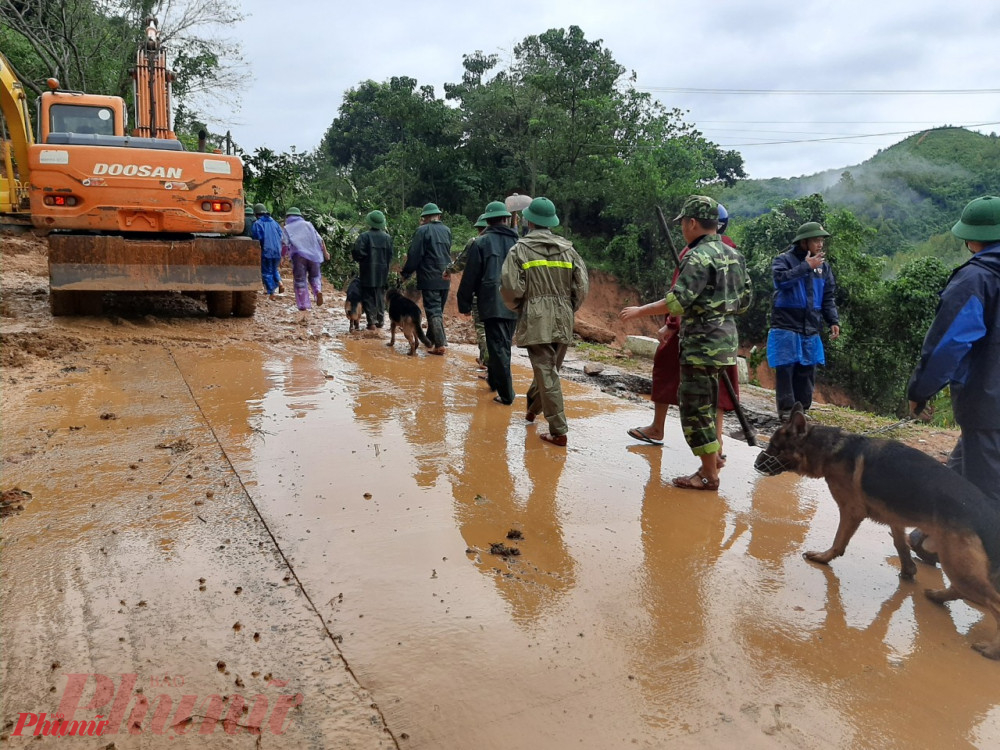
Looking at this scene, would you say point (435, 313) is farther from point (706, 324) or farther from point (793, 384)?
point (706, 324)

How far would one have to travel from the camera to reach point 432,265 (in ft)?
29.2

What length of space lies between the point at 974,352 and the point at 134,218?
27.8 ft

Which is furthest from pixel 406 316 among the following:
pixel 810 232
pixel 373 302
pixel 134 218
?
pixel 810 232

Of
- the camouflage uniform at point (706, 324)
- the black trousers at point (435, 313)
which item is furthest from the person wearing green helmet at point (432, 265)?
the camouflage uniform at point (706, 324)

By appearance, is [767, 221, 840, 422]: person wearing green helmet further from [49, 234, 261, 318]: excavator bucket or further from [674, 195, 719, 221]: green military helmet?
[49, 234, 261, 318]: excavator bucket

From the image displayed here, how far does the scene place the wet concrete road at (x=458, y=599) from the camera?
91.0 inches

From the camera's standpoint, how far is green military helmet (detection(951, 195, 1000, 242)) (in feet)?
11.4

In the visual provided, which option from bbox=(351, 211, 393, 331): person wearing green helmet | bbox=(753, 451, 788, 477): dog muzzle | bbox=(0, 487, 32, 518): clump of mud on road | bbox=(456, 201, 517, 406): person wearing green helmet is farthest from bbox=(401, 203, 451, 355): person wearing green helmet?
bbox=(753, 451, 788, 477): dog muzzle

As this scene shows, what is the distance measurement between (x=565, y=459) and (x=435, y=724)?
117 inches

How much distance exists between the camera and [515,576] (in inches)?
127

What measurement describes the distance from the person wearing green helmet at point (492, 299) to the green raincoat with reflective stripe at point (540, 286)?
107cm

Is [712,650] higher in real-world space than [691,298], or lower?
lower

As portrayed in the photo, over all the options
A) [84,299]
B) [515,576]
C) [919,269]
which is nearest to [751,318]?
[919,269]

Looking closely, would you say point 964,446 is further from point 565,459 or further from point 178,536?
point 178,536
